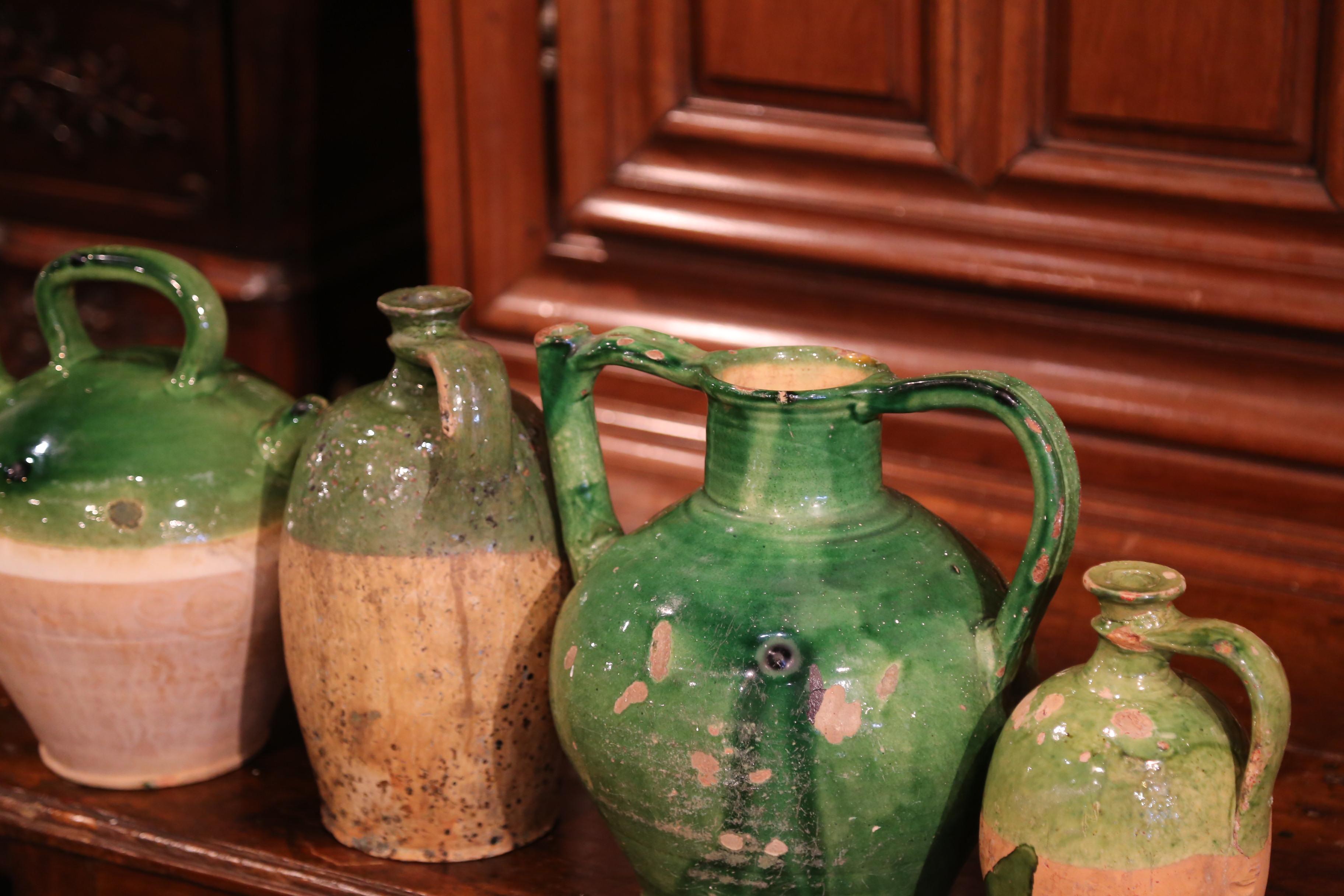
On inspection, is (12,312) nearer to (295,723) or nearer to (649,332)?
(295,723)

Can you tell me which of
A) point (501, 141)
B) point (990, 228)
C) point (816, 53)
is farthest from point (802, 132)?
point (501, 141)

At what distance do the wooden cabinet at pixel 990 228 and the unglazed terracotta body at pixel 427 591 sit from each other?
0.37m

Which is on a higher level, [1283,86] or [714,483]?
[1283,86]

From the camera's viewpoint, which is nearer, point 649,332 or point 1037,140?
point 649,332

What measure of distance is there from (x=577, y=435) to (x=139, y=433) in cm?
28

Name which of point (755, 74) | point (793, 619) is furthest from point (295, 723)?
point (755, 74)

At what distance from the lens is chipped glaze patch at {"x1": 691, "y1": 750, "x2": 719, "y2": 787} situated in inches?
28.8

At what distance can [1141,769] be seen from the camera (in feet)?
2.26

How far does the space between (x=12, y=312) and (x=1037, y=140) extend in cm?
149

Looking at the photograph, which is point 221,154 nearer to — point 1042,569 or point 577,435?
point 577,435

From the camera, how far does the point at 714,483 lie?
31.4 inches

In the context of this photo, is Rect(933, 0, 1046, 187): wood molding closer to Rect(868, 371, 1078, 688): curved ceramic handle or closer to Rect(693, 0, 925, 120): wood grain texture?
Rect(693, 0, 925, 120): wood grain texture

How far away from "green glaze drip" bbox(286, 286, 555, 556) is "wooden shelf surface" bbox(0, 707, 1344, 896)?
0.63 ft

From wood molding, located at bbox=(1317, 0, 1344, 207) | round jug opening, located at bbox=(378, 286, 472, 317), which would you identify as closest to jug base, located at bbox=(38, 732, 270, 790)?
round jug opening, located at bbox=(378, 286, 472, 317)
